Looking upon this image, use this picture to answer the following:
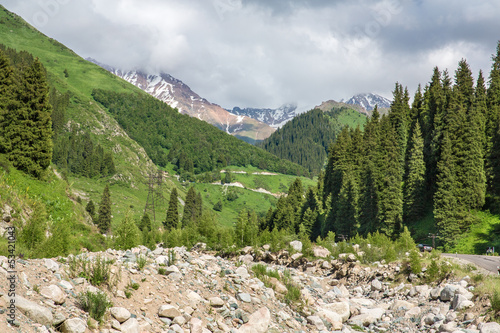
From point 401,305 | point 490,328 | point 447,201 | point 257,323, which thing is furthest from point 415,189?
point 257,323

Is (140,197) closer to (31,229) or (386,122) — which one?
(386,122)

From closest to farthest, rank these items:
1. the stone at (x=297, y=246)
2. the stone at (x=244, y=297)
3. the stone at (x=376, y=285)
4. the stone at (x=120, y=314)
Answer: the stone at (x=120, y=314) → the stone at (x=244, y=297) → the stone at (x=376, y=285) → the stone at (x=297, y=246)

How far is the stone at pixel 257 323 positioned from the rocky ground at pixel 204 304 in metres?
0.04

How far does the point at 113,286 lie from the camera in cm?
1118

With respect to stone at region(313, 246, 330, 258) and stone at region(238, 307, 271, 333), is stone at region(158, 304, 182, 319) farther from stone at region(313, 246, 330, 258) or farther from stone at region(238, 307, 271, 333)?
stone at region(313, 246, 330, 258)

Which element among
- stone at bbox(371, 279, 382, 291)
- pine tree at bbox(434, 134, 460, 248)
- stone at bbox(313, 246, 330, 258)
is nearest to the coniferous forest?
pine tree at bbox(434, 134, 460, 248)

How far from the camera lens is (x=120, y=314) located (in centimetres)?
978

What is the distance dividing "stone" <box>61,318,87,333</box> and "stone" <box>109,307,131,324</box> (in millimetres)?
1192

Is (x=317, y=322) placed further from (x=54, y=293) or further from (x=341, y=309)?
(x=54, y=293)

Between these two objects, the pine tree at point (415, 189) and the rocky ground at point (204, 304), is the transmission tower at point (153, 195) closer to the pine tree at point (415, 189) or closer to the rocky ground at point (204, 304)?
the pine tree at point (415, 189)

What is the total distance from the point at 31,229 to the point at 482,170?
63419mm

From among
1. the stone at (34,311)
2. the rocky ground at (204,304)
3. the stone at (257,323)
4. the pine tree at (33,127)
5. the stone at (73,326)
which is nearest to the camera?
the stone at (34,311)

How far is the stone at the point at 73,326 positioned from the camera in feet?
27.3

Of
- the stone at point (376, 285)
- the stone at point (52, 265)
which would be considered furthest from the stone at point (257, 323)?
the stone at point (376, 285)
